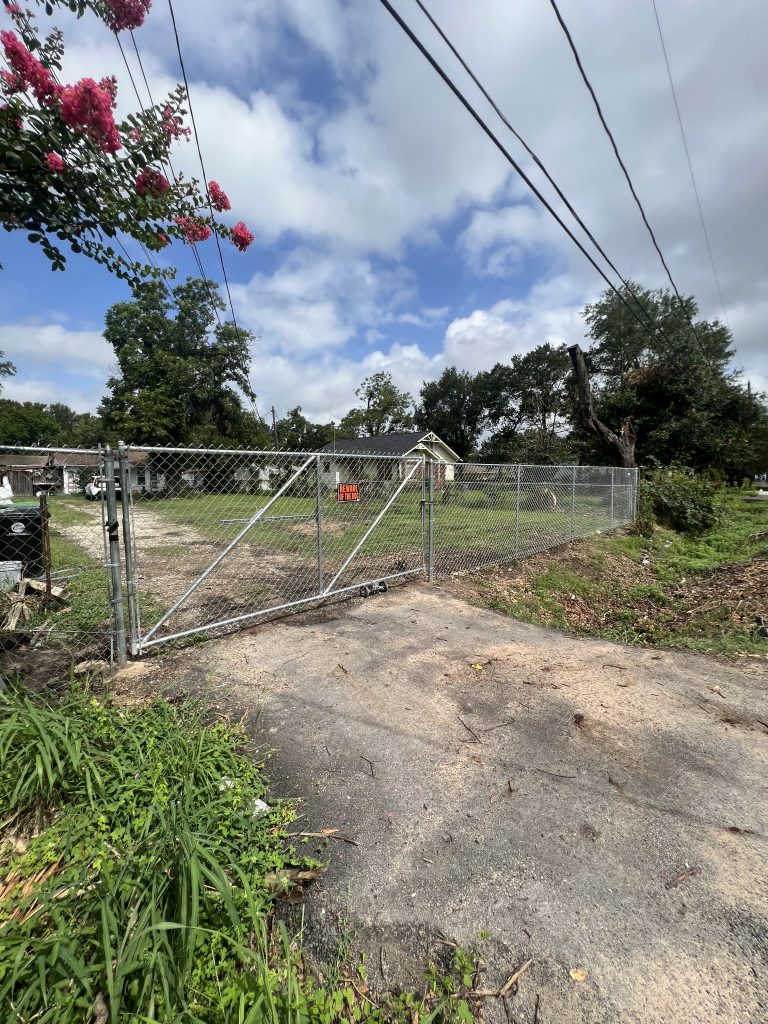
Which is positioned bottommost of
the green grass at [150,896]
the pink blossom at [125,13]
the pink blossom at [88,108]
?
the green grass at [150,896]

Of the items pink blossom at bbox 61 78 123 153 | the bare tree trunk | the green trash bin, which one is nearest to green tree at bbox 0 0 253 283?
pink blossom at bbox 61 78 123 153

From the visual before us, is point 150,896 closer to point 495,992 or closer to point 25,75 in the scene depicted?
point 495,992

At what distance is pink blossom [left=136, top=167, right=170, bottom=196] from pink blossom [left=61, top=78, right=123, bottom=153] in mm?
299

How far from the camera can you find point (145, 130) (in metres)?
2.54

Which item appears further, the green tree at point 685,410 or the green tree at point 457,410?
the green tree at point 457,410

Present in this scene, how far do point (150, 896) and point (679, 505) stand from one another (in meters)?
15.1

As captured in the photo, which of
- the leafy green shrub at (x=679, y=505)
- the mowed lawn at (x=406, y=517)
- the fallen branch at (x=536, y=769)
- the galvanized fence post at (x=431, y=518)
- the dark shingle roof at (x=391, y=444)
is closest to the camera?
the fallen branch at (x=536, y=769)

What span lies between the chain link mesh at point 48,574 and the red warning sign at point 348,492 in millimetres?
2544

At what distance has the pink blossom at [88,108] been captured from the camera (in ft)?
7.00

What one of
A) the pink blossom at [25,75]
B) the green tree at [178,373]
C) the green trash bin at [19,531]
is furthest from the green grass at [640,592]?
the green tree at [178,373]

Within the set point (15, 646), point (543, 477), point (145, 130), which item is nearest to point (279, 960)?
point (15, 646)

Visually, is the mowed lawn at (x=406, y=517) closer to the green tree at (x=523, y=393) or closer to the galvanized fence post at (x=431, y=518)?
the galvanized fence post at (x=431, y=518)

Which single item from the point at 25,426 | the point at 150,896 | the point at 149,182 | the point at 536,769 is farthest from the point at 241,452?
the point at 25,426

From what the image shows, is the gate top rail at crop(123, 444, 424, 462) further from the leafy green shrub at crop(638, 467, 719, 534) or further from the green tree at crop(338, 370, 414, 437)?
the green tree at crop(338, 370, 414, 437)
